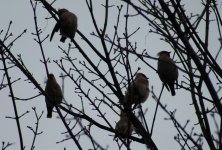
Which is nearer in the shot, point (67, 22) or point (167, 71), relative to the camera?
point (167, 71)

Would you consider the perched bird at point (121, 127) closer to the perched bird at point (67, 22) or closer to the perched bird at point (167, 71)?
the perched bird at point (167, 71)

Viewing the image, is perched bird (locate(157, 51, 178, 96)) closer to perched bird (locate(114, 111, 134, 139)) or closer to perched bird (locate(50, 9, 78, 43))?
perched bird (locate(114, 111, 134, 139))

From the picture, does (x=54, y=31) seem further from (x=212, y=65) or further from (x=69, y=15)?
(x=212, y=65)

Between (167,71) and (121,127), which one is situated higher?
(167,71)

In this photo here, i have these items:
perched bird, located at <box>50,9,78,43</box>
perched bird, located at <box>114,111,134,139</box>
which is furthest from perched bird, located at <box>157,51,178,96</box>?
perched bird, located at <box>50,9,78,43</box>

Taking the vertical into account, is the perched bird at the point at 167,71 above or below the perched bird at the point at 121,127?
above

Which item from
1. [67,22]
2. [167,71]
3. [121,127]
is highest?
[67,22]

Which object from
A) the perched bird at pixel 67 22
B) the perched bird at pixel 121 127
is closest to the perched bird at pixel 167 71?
the perched bird at pixel 121 127

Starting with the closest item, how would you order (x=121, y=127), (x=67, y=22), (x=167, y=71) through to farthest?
(x=167, y=71), (x=121, y=127), (x=67, y=22)

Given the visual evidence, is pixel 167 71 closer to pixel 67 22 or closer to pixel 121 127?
pixel 121 127

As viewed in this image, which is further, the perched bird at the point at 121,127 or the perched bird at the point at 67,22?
the perched bird at the point at 67,22

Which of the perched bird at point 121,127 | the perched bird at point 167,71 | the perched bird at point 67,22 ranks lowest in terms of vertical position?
the perched bird at point 121,127

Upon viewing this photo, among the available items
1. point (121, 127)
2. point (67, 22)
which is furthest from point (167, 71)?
point (67, 22)

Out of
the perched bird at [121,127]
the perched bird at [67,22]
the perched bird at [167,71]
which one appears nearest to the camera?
the perched bird at [121,127]
